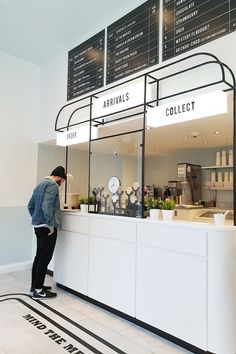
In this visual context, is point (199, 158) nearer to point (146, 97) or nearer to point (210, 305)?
point (146, 97)

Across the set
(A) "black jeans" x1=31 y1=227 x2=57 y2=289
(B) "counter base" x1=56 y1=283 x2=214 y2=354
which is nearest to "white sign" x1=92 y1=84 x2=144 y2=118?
(A) "black jeans" x1=31 y1=227 x2=57 y2=289

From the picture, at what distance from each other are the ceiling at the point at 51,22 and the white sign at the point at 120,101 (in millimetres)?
1119

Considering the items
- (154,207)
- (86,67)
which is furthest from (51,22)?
(154,207)

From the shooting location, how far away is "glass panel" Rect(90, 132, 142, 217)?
2.80 meters

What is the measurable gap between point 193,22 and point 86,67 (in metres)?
1.59

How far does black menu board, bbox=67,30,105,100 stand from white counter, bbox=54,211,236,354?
1.72 m

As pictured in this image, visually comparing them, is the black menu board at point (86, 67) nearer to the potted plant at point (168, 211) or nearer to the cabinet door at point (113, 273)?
the potted plant at point (168, 211)

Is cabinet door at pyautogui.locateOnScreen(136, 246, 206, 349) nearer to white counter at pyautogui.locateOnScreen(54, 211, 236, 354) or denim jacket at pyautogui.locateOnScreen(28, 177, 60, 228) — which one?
white counter at pyautogui.locateOnScreen(54, 211, 236, 354)

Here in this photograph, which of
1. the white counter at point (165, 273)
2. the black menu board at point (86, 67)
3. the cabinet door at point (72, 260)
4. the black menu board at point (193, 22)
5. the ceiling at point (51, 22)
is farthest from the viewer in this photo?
the black menu board at point (86, 67)

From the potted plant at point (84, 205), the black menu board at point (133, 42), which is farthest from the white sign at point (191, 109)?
the potted plant at point (84, 205)

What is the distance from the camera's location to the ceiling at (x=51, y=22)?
10.3ft

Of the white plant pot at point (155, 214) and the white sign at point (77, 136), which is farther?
the white sign at point (77, 136)

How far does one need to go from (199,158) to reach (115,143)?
191 cm

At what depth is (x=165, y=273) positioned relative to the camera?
7.30 feet
